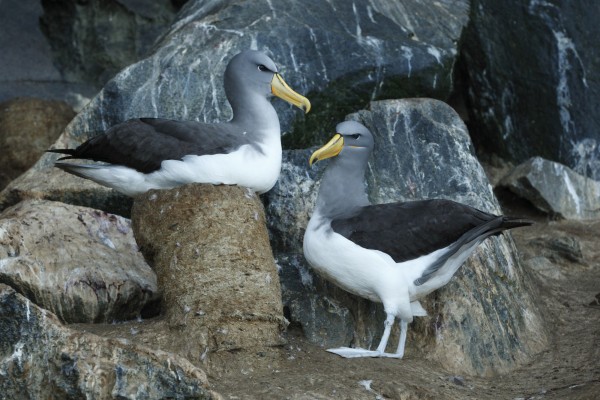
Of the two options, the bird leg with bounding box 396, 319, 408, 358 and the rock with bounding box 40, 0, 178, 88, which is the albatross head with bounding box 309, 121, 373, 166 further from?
the rock with bounding box 40, 0, 178, 88

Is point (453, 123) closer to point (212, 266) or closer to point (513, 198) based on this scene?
point (513, 198)

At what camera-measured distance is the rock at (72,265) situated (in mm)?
8258

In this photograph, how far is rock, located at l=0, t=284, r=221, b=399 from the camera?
664cm

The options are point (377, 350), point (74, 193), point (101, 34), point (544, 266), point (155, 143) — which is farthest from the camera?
point (101, 34)

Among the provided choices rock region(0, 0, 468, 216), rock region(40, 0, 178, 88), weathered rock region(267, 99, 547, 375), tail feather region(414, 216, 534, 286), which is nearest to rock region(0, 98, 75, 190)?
rock region(40, 0, 178, 88)

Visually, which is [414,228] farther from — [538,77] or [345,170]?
[538,77]

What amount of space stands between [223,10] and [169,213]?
11.1 feet

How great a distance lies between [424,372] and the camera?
838 centimetres

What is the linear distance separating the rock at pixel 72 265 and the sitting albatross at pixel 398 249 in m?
1.28

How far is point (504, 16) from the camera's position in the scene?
12.5 metres

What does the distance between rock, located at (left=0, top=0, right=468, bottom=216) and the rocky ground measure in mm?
2284

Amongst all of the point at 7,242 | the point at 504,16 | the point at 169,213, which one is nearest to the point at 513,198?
the point at 504,16

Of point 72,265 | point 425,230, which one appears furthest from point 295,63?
point 72,265

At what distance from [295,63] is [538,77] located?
278cm
